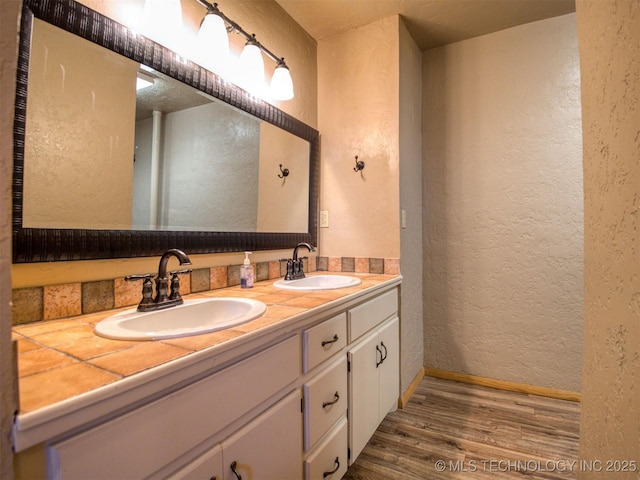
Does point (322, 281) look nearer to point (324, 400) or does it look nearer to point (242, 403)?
point (324, 400)

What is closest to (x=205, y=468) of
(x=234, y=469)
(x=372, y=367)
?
(x=234, y=469)

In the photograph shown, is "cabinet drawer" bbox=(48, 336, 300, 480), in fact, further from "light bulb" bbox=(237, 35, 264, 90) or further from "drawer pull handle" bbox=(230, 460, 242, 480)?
"light bulb" bbox=(237, 35, 264, 90)

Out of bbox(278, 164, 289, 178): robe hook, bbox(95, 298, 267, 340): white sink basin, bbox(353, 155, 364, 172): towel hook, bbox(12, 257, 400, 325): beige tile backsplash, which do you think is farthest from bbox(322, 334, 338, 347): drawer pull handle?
bbox(353, 155, 364, 172): towel hook

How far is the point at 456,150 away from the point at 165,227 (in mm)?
2041

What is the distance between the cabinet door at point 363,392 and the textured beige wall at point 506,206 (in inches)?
40.8

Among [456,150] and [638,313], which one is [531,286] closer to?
[456,150]

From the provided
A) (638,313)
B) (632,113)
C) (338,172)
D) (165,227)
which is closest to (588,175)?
(632,113)

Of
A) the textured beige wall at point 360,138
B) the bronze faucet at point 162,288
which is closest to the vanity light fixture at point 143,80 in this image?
the bronze faucet at point 162,288

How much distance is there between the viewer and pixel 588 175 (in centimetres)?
64

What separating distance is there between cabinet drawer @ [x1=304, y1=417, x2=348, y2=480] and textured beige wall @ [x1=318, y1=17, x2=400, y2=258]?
1066 mm

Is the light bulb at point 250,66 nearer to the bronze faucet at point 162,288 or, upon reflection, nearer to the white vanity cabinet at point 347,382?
the bronze faucet at point 162,288

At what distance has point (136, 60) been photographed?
3.68 feet

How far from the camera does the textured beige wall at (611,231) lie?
1.52 ft

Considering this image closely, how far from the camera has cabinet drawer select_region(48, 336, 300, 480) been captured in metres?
0.49
